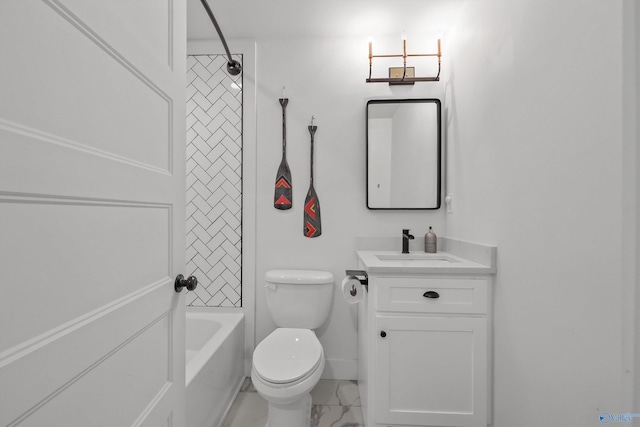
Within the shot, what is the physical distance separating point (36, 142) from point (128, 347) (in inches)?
17.6

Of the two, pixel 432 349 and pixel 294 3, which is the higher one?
pixel 294 3

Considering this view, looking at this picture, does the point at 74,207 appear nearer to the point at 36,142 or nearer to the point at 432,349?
the point at 36,142

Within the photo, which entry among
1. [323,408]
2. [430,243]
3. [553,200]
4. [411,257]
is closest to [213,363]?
[323,408]

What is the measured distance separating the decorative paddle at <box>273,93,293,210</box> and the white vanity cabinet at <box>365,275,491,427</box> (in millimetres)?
936

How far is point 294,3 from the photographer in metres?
1.62

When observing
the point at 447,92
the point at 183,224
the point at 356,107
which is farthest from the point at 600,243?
the point at 356,107

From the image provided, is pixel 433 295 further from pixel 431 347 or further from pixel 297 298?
pixel 297 298

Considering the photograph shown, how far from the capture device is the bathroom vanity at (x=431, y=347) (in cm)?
124

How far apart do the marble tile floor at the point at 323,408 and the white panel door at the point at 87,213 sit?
3.04 feet

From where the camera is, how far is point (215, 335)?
163 centimetres

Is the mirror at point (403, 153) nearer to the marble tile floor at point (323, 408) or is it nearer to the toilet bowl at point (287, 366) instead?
the toilet bowl at point (287, 366)

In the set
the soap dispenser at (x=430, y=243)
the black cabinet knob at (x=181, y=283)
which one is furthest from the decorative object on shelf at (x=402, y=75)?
the black cabinet knob at (x=181, y=283)

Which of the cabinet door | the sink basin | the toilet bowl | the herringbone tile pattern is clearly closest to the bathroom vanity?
the cabinet door

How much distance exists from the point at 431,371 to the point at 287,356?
685 mm
